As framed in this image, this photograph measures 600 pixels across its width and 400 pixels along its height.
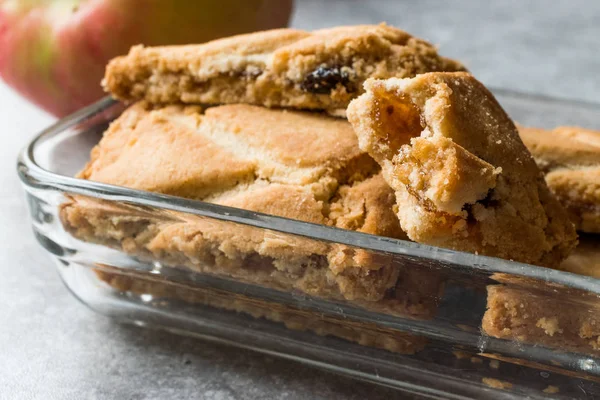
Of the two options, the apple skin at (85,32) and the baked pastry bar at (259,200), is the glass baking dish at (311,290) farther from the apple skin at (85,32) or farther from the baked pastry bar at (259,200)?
the apple skin at (85,32)

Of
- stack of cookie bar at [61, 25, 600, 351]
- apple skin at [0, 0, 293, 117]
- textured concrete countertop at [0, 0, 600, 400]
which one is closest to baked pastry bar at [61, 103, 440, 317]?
stack of cookie bar at [61, 25, 600, 351]

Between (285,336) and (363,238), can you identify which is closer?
(363,238)

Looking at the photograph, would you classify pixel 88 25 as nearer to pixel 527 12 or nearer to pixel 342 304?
pixel 342 304

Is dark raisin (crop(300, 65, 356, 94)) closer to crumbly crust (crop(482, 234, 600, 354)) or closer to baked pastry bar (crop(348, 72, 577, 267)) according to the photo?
baked pastry bar (crop(348, 72, 577, 267))

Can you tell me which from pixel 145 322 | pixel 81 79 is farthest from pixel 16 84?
pixel 145 322

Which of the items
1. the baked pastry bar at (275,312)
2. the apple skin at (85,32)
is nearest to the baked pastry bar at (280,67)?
the baked pastry bar at (275,312)

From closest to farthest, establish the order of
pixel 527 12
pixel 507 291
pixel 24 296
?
pixel 507 291 < pixel 24 296 < pixel 527 12

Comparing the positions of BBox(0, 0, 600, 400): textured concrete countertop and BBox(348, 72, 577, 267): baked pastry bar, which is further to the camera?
BBox(0, 0, 600, 400): textured concrete countertop

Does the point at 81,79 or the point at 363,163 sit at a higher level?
the point at 363,163
